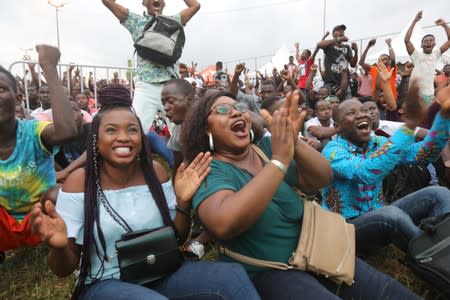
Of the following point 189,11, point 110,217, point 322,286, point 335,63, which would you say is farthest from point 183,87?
point 335,63

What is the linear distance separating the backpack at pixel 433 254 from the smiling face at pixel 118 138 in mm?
1729

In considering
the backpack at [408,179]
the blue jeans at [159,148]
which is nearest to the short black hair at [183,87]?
the blue jeans at [159,148]

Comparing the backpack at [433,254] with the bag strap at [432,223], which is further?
the bag strap at [432,223]

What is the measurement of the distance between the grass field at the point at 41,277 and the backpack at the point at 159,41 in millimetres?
2210

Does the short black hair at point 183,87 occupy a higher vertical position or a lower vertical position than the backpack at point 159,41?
lower

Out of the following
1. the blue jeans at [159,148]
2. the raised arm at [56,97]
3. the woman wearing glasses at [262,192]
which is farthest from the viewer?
the blue jeans at [159,148]

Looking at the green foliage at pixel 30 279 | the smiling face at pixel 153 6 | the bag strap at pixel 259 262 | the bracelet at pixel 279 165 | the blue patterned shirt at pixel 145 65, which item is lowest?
the green foliage at pixel 30 279

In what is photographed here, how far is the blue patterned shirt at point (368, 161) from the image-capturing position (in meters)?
2.34

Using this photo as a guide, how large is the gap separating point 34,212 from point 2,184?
4.21 feet

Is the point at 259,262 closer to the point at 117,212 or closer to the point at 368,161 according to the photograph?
the point at 117,212

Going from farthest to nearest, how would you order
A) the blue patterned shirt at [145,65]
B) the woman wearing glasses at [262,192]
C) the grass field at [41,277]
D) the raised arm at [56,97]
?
the blue patterned shirt at [145,65] → the grass field at [41,277] → the raised arm at [56,97] → the woman wearing glasses at [262,192]

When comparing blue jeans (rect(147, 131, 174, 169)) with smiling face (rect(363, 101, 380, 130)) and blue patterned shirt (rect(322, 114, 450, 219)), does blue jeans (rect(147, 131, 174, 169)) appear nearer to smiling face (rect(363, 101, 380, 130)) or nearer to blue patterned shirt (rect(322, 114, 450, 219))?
blue patterned shirt (rect(322, 114, 450, 219))

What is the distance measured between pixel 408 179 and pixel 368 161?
1581mm

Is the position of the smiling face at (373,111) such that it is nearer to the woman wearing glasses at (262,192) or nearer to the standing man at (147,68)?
the woman wearing glasses at (262,192)
